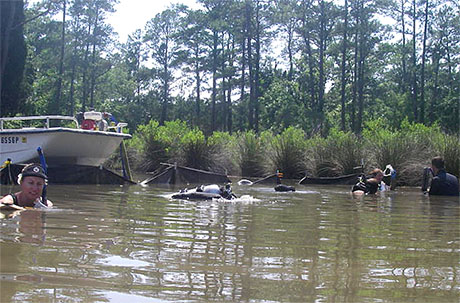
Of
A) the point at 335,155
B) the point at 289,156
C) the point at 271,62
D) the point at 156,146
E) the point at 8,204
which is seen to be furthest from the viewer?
the point at 271,62

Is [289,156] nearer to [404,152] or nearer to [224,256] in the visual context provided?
[404,152]

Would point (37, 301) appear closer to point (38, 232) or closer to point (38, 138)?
point (38, 232)

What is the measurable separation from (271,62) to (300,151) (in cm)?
4161

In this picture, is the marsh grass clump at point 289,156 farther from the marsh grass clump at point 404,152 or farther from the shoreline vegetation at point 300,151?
the marsh grass clump at point 404,152

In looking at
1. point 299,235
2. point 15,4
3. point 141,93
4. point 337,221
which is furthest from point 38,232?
point 141,93

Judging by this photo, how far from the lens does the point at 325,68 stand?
2530 inches

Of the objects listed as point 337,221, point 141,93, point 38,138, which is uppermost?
point 141,93

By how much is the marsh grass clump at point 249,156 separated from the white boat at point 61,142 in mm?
8072

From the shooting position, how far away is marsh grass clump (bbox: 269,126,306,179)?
83.1 feet

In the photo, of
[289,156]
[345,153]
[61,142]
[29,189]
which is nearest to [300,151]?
[289,156]

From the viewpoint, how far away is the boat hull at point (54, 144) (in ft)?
59.7

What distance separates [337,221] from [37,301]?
19.4 ft

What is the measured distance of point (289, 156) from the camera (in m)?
25.5

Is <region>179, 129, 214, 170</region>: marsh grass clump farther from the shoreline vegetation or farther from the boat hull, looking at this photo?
the boat hull
